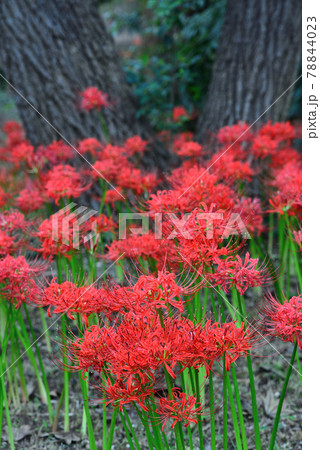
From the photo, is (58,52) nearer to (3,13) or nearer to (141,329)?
(3,13)

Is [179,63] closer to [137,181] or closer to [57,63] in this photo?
[57,63]

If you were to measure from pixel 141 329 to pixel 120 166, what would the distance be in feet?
4.70

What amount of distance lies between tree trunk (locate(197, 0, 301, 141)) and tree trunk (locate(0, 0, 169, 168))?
2.73 ft

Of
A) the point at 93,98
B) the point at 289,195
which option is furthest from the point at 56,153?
the point at 289,195

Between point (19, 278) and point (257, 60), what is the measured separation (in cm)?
266

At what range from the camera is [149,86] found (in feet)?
13.5

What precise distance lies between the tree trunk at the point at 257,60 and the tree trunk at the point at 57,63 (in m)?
0.83

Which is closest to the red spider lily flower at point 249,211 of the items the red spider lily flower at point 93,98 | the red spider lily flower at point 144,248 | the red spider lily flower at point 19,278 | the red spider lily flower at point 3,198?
the red spider lily flower at point 144,248

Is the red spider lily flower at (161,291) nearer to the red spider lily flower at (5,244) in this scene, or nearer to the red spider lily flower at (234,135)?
the red spider lily flower at (5,244)

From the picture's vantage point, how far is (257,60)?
374 centimetres

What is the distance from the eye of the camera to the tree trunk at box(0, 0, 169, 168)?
350cm

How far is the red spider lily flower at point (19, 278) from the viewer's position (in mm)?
1736

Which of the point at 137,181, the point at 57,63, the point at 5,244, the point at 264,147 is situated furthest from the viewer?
the point at 57,63

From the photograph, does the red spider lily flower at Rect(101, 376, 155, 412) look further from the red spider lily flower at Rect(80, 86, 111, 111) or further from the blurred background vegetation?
the blurred background vegetation
